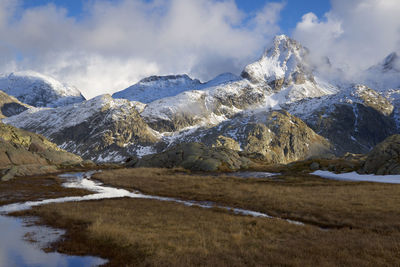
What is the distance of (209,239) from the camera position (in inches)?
784

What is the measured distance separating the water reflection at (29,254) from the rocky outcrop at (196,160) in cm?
8832

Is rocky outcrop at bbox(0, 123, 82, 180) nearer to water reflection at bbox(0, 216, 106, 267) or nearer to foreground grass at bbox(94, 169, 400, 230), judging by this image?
foreground grass at bbox(94, 169, 400, 230)

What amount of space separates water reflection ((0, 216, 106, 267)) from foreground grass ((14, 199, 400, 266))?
3.12 ft

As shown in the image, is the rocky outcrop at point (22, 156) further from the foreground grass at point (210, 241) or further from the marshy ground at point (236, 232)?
the foreground grass at point (210, 241)

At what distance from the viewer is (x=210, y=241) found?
19.5 meters

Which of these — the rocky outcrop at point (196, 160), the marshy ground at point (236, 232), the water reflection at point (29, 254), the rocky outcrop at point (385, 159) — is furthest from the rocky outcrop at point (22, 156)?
the rocky outcrop at point (385, 159)

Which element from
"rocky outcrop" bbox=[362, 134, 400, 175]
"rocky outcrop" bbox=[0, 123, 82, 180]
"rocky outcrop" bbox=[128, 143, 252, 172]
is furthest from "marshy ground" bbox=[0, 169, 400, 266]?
"rocky outcrop" bbox=[128, 143, 252, 172]

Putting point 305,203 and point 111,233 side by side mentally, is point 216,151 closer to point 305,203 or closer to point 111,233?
point 305,203

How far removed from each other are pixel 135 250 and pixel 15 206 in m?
24.7

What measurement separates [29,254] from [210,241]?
36.3 ft

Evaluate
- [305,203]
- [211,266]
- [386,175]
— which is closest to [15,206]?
[211,266]

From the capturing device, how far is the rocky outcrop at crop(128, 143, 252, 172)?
4505 inches

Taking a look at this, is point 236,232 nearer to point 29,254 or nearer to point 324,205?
point 29,254

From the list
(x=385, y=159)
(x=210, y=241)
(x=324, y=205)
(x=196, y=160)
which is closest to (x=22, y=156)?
(x=196, y=160)
